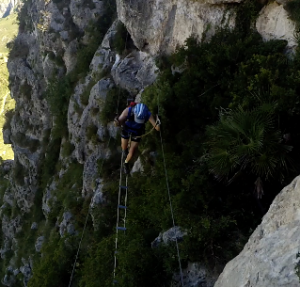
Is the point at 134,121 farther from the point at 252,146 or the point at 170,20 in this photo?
the point at 170,20

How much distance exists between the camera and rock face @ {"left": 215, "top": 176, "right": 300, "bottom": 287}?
3.42 metres

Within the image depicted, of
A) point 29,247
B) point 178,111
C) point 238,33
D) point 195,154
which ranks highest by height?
point 238,33

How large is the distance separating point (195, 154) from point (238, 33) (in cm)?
425

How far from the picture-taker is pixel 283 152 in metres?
5.94

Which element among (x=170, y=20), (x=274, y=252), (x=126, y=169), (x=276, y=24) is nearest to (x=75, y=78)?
(x=170, y=20)

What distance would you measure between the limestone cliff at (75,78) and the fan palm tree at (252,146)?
241 centimetres

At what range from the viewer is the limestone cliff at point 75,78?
11.6 metres

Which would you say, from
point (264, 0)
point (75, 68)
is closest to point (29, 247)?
point (75, 68)

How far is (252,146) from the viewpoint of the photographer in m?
5.74

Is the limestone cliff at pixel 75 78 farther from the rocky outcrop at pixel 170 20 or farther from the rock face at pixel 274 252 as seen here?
the rock face at pixel 274 252

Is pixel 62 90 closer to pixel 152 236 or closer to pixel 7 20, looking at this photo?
pixel 152 236

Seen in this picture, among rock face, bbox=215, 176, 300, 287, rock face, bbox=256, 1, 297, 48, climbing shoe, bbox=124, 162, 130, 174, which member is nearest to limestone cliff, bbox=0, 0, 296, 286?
rock face, bbox=256, 1, 297, 48

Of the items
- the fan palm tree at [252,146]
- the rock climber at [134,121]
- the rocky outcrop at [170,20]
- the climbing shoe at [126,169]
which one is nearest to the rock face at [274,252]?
the fan palm tree at [252,146]

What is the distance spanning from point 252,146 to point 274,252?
2477mm
